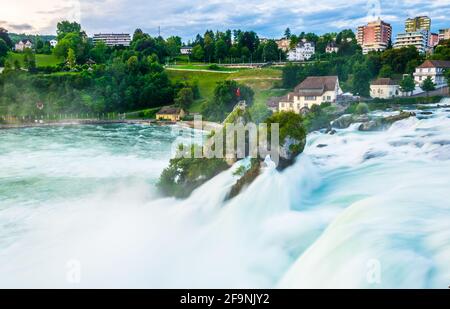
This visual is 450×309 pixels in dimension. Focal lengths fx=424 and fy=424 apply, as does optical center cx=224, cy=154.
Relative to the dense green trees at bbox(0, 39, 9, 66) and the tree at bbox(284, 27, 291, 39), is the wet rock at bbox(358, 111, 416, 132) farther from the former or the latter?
the dense green trees at bbox(0, 39, 9, 66)

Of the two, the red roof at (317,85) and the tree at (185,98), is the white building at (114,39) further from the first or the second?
the red roof at (317,85)

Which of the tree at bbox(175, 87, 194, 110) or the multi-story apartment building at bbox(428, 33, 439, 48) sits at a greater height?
the multi-story apartment building at bbox(428, 33, 439, 48)

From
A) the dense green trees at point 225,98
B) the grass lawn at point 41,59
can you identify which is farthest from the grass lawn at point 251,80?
the grass lawn at point 41,59

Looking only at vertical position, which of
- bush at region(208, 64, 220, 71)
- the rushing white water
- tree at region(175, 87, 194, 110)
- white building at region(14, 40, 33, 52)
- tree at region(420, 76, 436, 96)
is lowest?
the rushing white water

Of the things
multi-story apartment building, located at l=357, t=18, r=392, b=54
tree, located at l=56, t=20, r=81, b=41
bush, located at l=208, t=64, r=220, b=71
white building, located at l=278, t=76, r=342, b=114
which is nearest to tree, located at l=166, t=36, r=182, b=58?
bush, located at l=208, t=64, r=220, b=71
